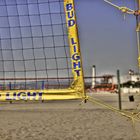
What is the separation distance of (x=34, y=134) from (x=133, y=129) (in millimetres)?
1616

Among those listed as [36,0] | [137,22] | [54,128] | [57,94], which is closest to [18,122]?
[54,128]

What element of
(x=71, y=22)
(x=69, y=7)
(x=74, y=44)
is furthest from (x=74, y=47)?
(x=69, y=7)

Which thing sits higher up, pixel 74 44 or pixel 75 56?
pixel 74 44

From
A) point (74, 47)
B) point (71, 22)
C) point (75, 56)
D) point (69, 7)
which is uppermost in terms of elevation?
point (69, 7)

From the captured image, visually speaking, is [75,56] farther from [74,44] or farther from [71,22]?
[71,22]

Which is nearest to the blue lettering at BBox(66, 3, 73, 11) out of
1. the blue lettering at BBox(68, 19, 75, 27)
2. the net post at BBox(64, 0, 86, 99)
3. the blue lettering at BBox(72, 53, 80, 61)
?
the net post at BBox(64, 0, 86, 99)

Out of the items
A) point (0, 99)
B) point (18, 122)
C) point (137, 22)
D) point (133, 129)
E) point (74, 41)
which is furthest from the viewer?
point (18, 122)

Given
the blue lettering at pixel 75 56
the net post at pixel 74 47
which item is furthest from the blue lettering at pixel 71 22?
the blue lettering at pixel 75 56

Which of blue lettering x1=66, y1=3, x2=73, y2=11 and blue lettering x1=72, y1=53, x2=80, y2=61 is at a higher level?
blue lettering x1=66, y1=3, x2=73, y2=11

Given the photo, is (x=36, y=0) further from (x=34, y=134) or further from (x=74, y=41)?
(x=34, y=134)

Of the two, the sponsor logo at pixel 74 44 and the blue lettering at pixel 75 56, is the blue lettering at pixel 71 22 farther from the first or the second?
the blue lettering at pixel 75 56

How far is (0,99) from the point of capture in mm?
5375

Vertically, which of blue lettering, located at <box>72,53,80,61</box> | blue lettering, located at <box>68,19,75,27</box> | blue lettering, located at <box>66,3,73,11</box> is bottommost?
blue lettering, located at <box>72,53,80,61</box>

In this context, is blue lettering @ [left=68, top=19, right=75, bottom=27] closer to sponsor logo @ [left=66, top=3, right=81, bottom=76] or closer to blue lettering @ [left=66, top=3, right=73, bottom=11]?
sponsor logo @ [left=66, top=3, right=81, bottom=76]
